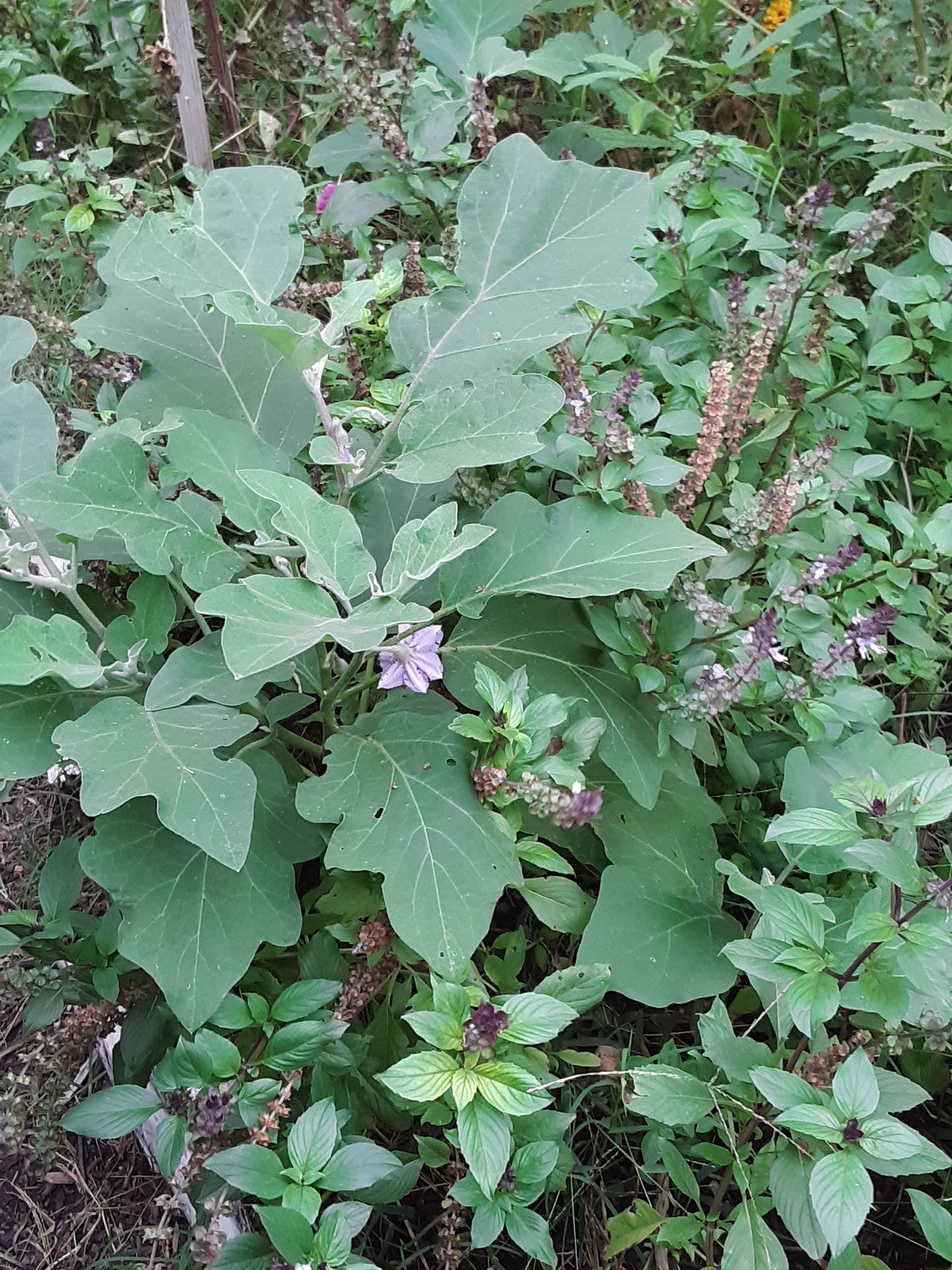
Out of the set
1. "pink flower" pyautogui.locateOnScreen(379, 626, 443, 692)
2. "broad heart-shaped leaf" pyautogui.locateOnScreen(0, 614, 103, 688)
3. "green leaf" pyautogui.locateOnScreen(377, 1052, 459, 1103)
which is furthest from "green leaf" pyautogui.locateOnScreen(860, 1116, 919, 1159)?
"broad heart-shaped leaf" pyautogui.locateOnScreen(0, 614, 103, 688)

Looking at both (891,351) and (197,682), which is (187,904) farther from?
(891,351)

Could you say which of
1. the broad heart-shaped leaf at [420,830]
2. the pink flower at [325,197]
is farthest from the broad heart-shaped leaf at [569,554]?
the pink flower at [325,197]

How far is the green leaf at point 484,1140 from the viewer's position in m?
0.86

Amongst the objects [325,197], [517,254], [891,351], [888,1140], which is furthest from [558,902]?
[325,197]

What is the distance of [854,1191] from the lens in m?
0.83

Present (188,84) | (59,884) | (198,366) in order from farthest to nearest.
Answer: (188,84) → (198,366) → (59,884)

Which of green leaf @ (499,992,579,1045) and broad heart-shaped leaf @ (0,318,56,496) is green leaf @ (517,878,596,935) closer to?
green leaf @ (499,992,579,1045)

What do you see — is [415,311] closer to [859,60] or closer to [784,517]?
[784,517]

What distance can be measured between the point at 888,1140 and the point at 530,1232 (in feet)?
1.20

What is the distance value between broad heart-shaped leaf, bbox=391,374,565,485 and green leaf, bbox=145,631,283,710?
307mm

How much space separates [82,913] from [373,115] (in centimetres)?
138

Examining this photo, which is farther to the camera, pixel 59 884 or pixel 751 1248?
pixel 59 884

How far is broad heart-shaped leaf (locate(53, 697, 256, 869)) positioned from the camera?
0.95m

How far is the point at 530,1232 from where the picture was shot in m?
0.96
